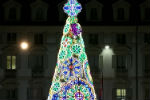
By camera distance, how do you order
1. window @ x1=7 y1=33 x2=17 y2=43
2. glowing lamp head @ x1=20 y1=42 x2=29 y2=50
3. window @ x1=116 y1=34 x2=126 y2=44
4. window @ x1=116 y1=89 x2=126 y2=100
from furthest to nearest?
window @ x1=116 y1=34 x2=126 y2=44 < window @ x1=7 y1=33 x2=17 y2=43 < glowing lamp head @ x1=20 y1=42 x2=29 y2=50 < window @ x1=116 y1=89 x2=126 y2=100

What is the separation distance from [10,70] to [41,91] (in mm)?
3832

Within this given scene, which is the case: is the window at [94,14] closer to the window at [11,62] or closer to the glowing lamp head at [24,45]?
the glowing lamp head at [24,45]

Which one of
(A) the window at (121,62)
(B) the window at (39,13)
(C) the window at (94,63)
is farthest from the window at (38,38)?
(A) the window at (121,62)

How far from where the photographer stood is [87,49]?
47.2m

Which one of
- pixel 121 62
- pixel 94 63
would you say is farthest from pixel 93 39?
pixel 121 62

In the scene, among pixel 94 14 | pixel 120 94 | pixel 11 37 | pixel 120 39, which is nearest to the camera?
pixel 120 94

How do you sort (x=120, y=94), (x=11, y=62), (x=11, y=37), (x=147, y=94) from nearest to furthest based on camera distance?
(x=120, y=94)
(x=147, y=94)
(x=11, y=62)
(x=11, y=37)

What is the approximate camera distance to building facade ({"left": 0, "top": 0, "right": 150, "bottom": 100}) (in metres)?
46.8

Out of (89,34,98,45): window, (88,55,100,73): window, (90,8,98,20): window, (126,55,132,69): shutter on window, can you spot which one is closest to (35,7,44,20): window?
(90,8,98,20): window

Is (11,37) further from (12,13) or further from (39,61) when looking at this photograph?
(39,61)

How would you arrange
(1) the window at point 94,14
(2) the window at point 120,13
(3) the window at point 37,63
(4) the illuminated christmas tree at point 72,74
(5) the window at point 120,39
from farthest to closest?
1. (2) the window at point 120,13
2. (1) the window at point 94,14
3. (5) the window at point 120,39
4. (3) the window at point 37,63
5. (4) the illuminated christmas tree at point 72,74

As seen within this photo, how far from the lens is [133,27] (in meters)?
47.4

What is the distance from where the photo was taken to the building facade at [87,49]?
4684cm

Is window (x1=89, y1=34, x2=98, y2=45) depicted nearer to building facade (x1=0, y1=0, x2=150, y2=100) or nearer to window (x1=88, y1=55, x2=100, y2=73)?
building facade (x1=0, y1=0, x2=150, y2=100)
